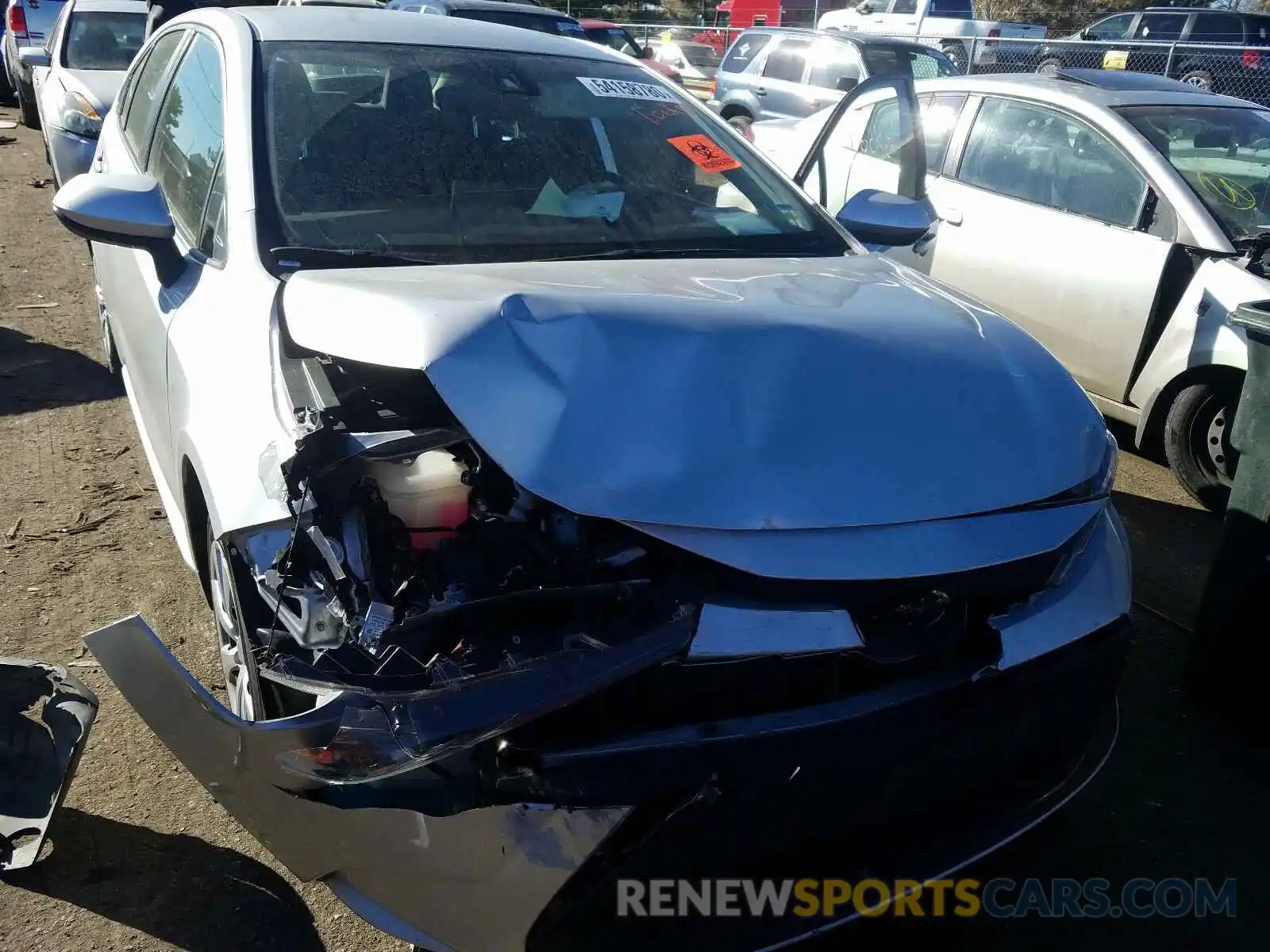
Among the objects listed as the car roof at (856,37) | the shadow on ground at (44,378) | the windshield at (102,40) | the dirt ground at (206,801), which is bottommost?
the shadow on ground at (44,378)

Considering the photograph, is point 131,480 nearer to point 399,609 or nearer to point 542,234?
point 542,234

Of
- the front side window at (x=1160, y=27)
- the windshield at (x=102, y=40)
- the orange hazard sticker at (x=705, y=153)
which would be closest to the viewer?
the orange hazard sticker at (x=705, y=153)

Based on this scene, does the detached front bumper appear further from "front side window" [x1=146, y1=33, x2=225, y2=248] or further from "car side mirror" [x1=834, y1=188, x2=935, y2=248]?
"car side mirror" [x1=834, y1=188, x2=935, y2=248]

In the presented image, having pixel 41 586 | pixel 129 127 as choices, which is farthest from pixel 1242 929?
pixel 129 127

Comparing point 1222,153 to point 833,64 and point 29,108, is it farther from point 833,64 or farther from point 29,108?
point 29,108

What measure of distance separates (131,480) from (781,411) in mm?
3255

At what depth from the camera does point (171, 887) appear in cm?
236

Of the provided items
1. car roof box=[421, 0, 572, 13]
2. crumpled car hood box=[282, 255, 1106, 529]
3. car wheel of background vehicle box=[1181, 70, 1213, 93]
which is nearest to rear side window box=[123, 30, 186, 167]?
crumpled car hood box=[282, 255, 1106, 529]

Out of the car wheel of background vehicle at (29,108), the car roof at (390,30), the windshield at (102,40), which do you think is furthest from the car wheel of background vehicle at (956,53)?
the car wheel of background vehicle at (29,108)

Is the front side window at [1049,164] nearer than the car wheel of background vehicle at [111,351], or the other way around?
the car wheel of background vehicle at [111,351]

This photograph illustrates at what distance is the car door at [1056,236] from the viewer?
486cm

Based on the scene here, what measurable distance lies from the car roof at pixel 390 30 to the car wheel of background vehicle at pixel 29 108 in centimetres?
1226

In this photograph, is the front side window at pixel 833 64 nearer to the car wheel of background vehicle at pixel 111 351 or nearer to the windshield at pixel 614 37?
the windshield at pixel 614 37

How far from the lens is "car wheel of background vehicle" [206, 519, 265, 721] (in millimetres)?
2029
